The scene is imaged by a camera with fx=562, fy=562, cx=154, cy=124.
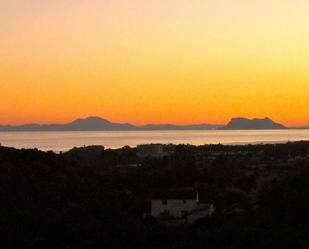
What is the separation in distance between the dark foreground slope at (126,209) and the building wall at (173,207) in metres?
1.04

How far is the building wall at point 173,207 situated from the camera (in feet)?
99.2

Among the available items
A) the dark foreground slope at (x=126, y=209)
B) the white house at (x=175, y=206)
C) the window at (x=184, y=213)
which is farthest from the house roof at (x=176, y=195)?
the dark foreground slope at (x=126, y=209)

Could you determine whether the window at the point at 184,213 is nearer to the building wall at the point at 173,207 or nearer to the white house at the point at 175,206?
the white house at the point at 175,206

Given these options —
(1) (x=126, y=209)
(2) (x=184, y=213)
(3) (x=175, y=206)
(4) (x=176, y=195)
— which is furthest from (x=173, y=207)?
(1) (x=126, y=209)

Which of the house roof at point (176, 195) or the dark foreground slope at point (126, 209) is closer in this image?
the dark foreground slope at point (126, 209)

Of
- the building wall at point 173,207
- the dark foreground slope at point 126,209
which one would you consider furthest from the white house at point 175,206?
the dark foreground slope at point 126,209

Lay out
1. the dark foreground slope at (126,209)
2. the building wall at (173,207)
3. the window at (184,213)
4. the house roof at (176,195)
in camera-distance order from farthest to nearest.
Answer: the house roof at (176,195) → the building wall at (173,207) → the window at (184,213) → the dark foreground slope at (126,209)

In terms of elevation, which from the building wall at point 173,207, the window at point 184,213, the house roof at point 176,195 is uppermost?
the house roof at point 176,195

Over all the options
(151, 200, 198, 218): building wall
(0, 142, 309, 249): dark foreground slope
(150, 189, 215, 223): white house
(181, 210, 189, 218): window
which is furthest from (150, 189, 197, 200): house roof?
(0, 142, 309, 249): dark foreground slope

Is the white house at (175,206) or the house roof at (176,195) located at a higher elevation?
the house roof at (176,195)

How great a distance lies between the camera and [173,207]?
30688 millimetres

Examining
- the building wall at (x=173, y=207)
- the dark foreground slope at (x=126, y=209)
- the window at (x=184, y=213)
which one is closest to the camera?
the dark foreground slope at (x=126, y=209)

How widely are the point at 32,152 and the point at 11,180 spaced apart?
31.5 feet

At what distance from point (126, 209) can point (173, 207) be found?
2.60 meters
